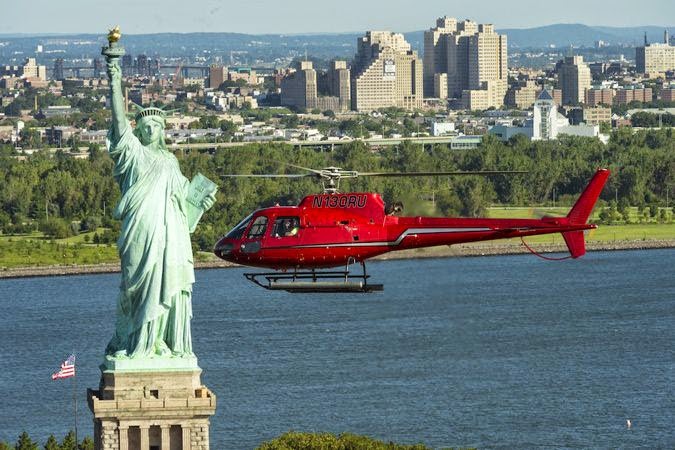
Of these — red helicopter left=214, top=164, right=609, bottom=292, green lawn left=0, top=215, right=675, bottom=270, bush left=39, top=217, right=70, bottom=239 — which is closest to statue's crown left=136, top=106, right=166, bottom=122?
red helicopter left=214, top=164, right=609, bottom=292

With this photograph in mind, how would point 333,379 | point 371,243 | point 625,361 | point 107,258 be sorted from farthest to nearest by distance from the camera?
point 107,258
point 625,361
point 333,379
point 371,243

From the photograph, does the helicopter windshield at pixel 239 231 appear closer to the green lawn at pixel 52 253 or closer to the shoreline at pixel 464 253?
the shoreline at pixel 464 253

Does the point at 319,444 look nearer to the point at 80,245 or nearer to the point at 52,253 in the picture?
the point at 52,253

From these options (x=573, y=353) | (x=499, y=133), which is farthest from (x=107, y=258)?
(x=499, y=133)

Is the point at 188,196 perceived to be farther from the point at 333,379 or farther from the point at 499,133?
the point at 499,133

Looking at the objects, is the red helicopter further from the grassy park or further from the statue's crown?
the grassy park

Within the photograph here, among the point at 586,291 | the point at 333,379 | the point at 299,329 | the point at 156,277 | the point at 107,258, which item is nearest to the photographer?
the point at 156,277

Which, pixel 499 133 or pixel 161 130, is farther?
pixel 499 133

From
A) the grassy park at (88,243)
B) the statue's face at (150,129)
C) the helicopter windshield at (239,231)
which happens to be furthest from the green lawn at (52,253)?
the statue's face at (150,129)
